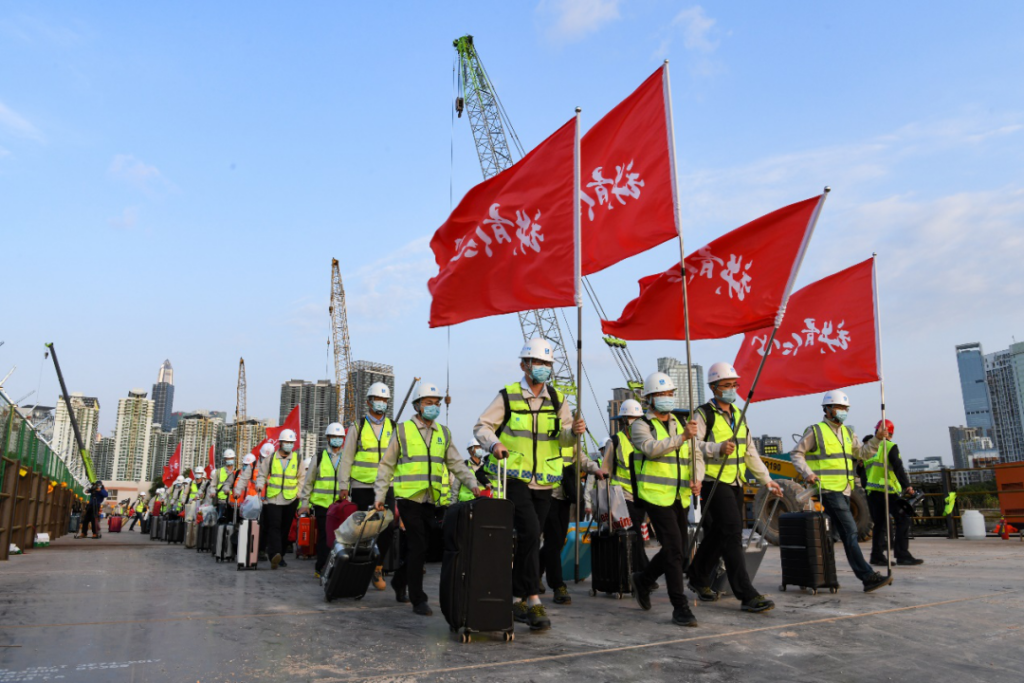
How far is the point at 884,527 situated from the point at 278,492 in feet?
30.3

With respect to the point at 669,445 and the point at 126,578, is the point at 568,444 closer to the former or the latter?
the point at 669,445

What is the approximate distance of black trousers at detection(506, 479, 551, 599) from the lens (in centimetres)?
596

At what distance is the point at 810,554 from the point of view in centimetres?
761

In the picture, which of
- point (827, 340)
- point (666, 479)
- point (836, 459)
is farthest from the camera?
point (827, 340)

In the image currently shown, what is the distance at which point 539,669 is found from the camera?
170 inches

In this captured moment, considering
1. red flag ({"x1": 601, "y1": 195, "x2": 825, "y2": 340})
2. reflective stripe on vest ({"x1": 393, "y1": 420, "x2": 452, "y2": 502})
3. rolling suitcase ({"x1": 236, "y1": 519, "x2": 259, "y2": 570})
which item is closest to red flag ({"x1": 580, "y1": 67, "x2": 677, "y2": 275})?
red flag ({"x1": 601, "y1": 195, "x2": 825, "y2": 340})

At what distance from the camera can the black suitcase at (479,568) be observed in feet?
17.6

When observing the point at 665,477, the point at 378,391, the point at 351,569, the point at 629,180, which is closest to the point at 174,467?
the point at 378,391

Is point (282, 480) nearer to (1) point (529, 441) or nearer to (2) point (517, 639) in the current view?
(1) point (529, 441)

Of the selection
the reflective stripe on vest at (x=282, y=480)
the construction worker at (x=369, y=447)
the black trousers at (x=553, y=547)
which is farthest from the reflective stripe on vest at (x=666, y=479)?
the reflective stripe on vest at (x=282, y=480)

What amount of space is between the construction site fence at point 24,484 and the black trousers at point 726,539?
1114 cm

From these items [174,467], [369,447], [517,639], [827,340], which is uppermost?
[827,340]

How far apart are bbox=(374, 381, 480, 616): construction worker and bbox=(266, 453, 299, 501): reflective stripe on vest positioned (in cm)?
536

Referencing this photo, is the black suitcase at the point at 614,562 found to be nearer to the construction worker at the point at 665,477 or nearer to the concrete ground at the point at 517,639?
the concrete ground at the point at 517,639
